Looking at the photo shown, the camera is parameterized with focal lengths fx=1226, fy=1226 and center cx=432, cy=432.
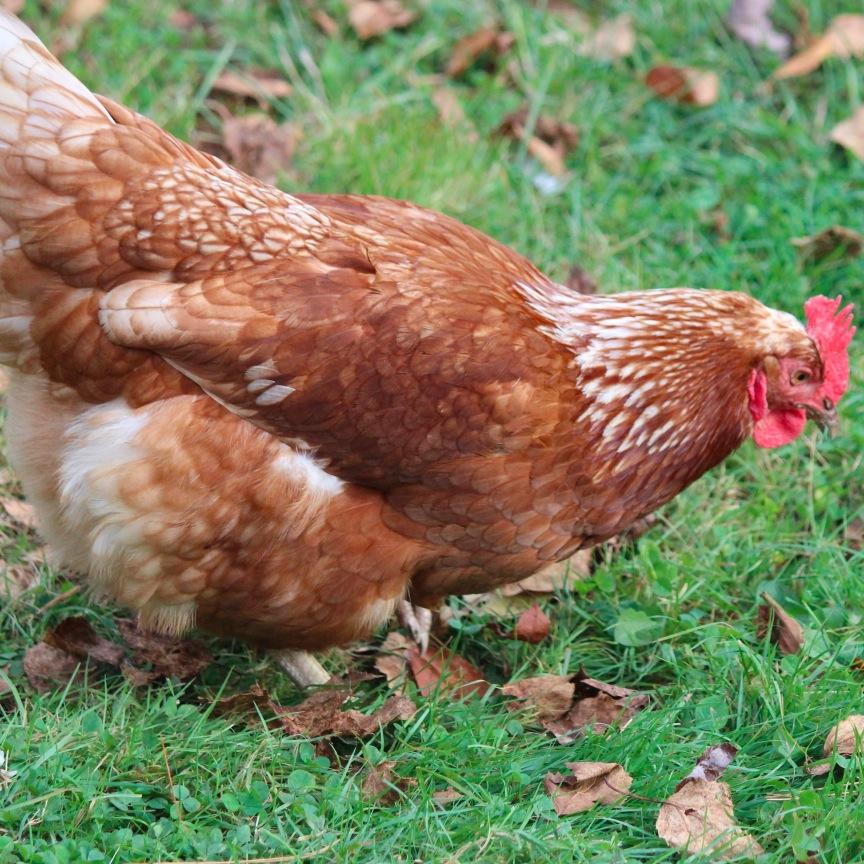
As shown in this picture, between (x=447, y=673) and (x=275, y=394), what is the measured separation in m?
0.99

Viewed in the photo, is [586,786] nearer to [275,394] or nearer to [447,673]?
[447,673]

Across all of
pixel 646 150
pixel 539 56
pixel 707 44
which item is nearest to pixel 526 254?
pixel 646 150

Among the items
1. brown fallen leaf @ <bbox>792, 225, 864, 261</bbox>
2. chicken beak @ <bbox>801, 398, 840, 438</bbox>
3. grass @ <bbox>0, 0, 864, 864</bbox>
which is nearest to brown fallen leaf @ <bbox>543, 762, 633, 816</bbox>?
grass @ <bbox>0, 0, 864, 864</bbox>

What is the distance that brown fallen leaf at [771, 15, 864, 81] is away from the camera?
5664mm

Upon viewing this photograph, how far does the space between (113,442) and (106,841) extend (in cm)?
94

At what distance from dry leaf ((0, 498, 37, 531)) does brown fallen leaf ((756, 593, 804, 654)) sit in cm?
228

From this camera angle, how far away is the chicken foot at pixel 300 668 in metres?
3.53

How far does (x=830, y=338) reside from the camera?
3570 mm

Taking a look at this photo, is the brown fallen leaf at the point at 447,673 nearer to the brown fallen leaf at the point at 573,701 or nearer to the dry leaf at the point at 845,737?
the brown fallen leaf at the point at 573,701

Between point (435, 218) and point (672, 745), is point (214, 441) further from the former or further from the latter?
point (672, 745)

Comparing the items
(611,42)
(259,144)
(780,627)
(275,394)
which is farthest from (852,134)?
(275,394)

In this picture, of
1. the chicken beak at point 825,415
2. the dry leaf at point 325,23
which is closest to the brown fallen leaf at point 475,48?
the dry leaf at point 325,23

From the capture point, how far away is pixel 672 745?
3.15m

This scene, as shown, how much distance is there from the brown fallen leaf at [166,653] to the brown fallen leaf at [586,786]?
42.7 inches
